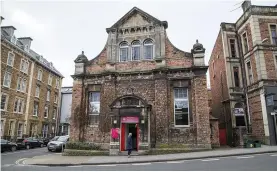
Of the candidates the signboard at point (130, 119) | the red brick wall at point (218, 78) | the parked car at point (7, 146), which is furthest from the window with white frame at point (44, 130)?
the red brick wall at point (218, 78)

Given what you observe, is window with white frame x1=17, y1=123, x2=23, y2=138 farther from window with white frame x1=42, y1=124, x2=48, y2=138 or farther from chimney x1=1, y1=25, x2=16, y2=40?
chimney x1=1, y1=25, x2=16, y2=40

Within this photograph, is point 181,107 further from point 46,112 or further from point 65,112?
point 65,112

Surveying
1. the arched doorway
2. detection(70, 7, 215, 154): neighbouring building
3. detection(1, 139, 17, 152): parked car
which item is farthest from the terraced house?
the arched doorway

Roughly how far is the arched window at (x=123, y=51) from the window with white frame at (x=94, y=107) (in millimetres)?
3636

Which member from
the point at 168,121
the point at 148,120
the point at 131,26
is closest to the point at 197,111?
the point at 168,121

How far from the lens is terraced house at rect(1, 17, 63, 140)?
28.3 m

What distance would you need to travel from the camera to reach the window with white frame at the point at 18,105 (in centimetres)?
3023

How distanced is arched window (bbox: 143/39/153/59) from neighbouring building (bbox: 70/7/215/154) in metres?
0.08

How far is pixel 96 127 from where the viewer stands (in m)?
17.6

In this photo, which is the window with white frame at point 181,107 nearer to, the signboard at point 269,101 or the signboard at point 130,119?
the signboard at point 130,119

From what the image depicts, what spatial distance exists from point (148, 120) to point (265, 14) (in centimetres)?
1528

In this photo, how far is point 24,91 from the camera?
32062 mm

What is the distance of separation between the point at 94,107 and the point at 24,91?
61.8 feet

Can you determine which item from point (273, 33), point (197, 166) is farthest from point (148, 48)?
point (273, 33)
